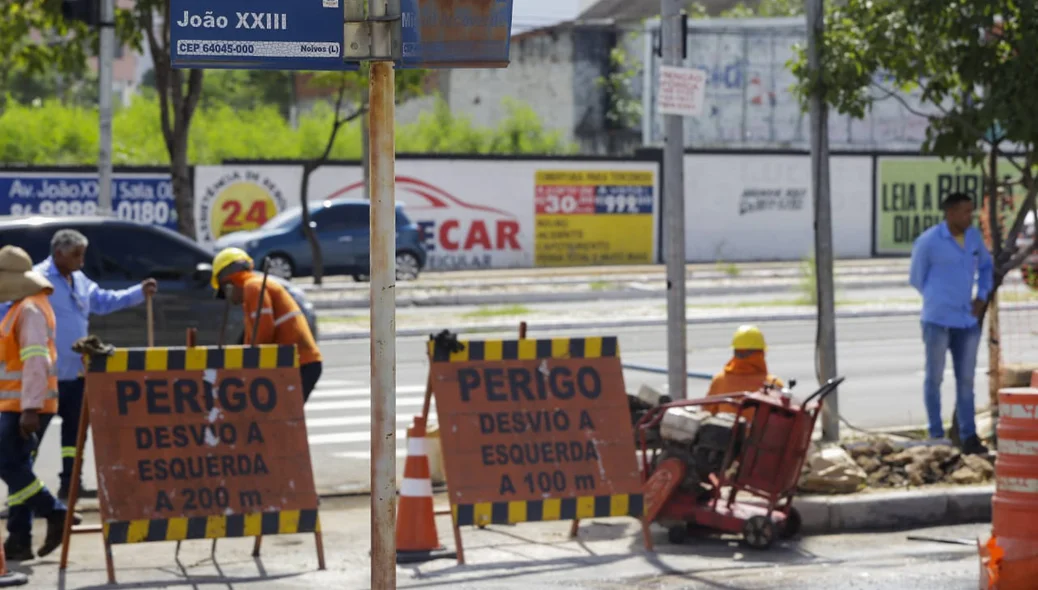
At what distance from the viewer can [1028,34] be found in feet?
33.9

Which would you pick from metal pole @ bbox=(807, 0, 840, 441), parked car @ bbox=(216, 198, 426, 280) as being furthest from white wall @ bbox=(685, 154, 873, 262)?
metal pole @ bbox=(807, 0, 840, 441)

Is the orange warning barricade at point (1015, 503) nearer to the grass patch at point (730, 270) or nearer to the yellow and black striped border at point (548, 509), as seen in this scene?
the yellow and black striped border at point (548, 509)

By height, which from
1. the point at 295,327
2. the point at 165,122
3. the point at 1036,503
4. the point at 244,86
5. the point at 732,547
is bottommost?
the point at 732,547

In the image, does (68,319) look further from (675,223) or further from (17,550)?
(675,223)

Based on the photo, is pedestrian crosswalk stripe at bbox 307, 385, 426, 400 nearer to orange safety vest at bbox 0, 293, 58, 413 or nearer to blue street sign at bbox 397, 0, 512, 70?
orange safety vest at bbox 0, 293, 58, 413

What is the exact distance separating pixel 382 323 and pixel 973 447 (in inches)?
272

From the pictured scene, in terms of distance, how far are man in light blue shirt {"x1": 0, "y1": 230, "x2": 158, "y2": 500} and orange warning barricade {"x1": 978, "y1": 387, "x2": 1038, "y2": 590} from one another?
5.07m

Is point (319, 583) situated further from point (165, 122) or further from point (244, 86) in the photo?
point (244, 86)

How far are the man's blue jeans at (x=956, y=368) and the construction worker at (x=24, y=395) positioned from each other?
6150 mm

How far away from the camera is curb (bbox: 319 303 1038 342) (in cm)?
2147

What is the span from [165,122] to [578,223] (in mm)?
20785

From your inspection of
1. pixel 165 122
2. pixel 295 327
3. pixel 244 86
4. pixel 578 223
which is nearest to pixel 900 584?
pixel 295 327

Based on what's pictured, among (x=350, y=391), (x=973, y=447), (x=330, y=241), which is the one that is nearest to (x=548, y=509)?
(x=973, y=447)

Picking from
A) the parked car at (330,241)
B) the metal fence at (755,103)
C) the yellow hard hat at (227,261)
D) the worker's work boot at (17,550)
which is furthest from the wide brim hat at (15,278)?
the metal fence at (755,103)
